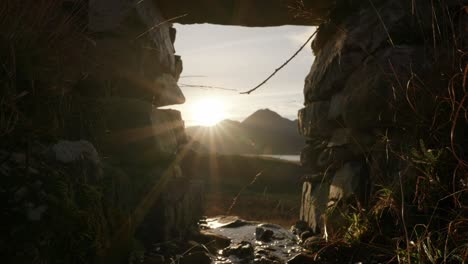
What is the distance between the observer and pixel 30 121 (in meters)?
2.75

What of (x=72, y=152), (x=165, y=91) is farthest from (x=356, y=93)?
(x=72, y=152)

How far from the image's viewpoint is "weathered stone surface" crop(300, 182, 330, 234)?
193 inches

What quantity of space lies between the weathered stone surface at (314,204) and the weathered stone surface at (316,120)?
692 millimetres

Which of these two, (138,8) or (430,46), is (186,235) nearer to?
(138,8)

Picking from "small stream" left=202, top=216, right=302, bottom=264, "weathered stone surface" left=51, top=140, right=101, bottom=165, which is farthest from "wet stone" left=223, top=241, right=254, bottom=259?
"weathered stone surface" left=51, top=140, right=101, bottom=165

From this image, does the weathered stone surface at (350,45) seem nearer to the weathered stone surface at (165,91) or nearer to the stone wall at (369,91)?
the stone wall at (369,91)

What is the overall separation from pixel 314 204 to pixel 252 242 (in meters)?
0.92

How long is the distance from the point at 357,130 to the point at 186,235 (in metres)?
2.48

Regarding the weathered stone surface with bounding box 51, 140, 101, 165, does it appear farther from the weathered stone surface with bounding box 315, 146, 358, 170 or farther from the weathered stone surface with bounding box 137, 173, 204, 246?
the weathered stone surface with bounding box 315, 146, 358, 170

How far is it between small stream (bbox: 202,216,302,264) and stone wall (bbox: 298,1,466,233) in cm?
45

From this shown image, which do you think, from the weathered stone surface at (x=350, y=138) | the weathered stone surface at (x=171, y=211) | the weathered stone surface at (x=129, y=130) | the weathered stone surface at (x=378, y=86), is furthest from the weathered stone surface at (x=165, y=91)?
the weathered stone surface at (x=378, y=86)

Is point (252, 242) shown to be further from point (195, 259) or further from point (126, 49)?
point (126, 49)

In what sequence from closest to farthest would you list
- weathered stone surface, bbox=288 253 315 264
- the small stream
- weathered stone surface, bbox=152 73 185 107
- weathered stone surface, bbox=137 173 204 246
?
weathered stone surface, bbox=288 253 315 264
the small stream
weathered stone surface, bbox=137 173 204 246
weathered stone surface, bbox=152 73 185 107

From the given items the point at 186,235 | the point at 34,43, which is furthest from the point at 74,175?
the point at 186,235
